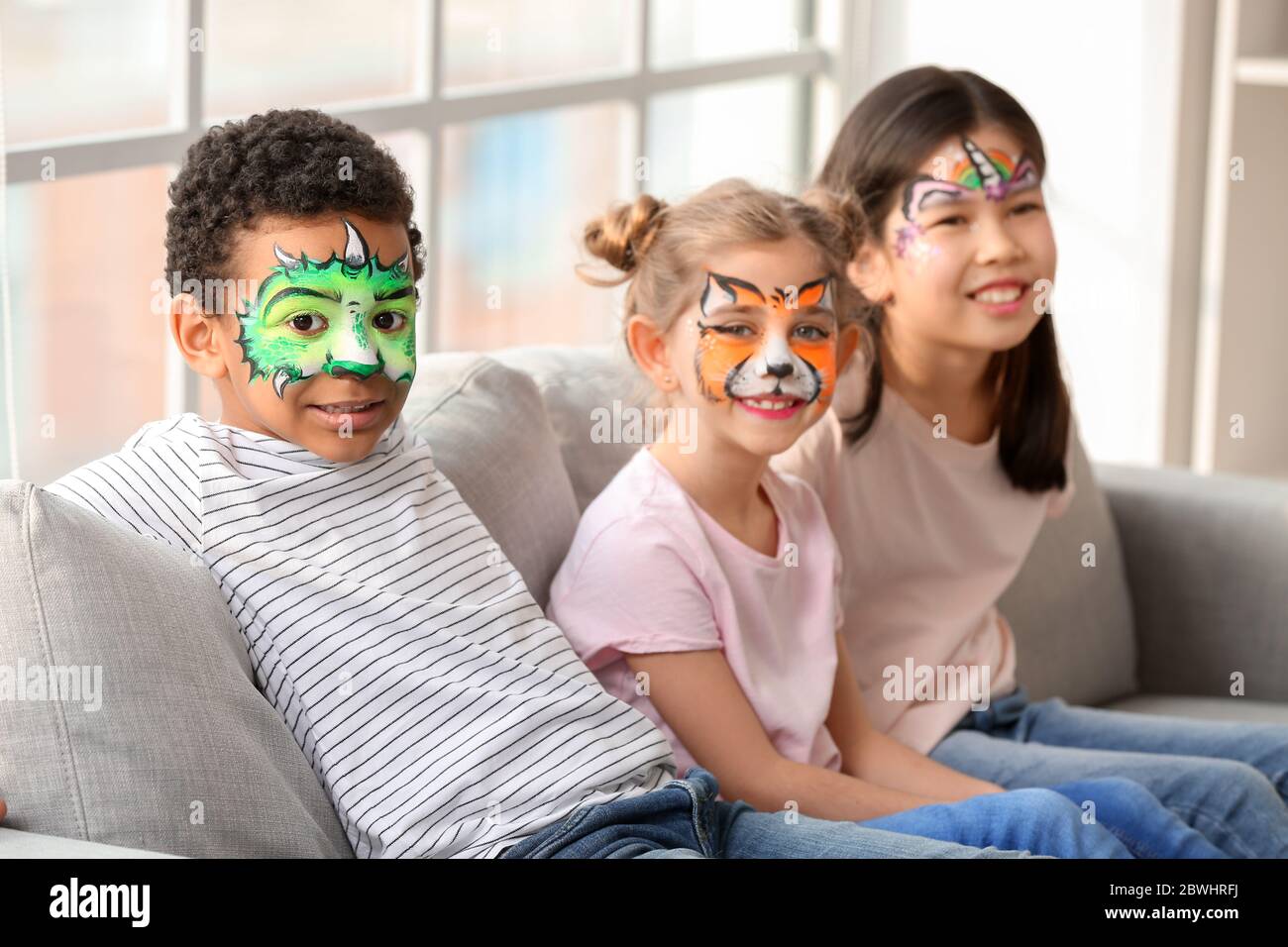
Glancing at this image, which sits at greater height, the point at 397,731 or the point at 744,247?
the point at 744,247

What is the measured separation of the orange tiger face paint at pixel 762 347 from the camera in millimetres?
1520

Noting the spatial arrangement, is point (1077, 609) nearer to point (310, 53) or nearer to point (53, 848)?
point (310, 53)

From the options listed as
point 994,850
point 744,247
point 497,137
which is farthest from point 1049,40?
point 994,850

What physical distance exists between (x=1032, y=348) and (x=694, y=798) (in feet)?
2.86

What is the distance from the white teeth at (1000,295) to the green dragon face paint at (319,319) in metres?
0.74

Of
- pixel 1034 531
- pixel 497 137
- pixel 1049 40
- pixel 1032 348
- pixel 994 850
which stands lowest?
pixel 994 850

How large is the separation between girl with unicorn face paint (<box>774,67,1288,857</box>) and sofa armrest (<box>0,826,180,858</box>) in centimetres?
91

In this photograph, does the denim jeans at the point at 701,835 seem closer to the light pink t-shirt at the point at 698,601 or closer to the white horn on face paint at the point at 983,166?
the light pink t-shirt at the point at 698,601

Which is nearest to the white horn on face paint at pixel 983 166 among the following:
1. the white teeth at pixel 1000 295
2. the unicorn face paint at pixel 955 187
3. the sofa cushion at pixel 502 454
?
the unicorn face paint at pixel 955 187

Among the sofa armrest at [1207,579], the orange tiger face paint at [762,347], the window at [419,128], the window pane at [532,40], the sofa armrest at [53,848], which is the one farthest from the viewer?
the window pane at [532,40]

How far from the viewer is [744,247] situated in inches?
60.3

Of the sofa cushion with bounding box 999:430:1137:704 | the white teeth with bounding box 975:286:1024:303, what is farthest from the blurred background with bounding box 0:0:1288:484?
the sofa cushion with bounding box 999:430:1137:704
